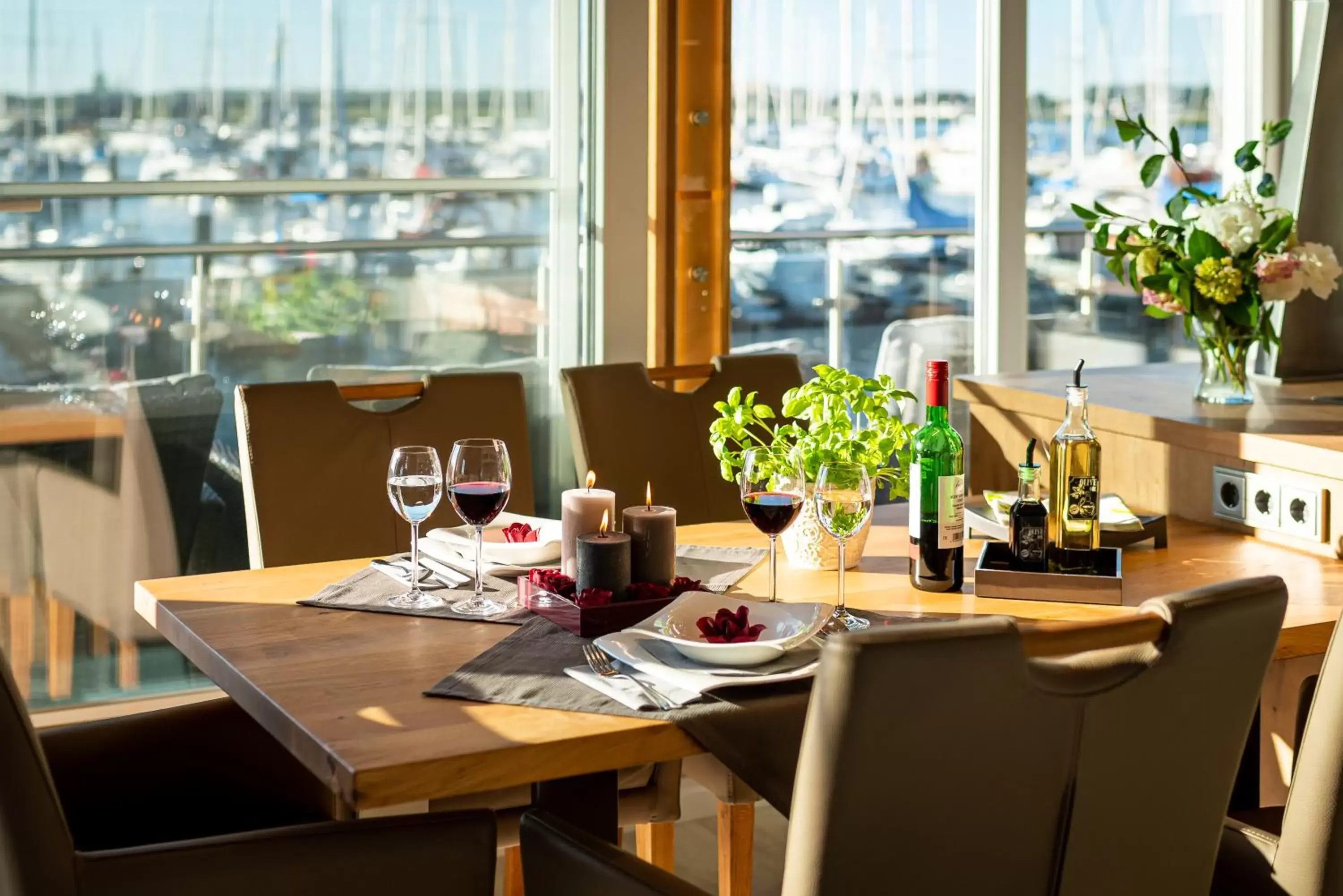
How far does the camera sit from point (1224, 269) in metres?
2.69

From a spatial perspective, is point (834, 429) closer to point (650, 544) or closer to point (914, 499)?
point (914, 499)

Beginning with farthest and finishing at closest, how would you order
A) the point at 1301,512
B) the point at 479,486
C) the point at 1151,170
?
A: the point at 1151,170 → the point at 1301,512 → the point at 479,486

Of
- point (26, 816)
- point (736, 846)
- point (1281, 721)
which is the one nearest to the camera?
point (26, 816)

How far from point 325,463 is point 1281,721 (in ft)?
5.08

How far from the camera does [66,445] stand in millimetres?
3289

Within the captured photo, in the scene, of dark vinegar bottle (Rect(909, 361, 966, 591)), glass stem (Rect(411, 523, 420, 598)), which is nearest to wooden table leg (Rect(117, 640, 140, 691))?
glass stem (Rect(411, 523, 420, 598))

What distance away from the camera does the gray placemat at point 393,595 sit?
195 centimetres

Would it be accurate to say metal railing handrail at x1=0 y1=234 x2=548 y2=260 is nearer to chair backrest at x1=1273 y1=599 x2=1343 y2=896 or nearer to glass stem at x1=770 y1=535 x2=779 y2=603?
glass stem at x1=770 y1=535 x2=779 y2=603

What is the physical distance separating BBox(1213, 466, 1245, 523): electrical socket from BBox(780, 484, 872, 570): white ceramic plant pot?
745 millimetres

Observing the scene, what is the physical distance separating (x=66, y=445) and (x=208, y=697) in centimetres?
66

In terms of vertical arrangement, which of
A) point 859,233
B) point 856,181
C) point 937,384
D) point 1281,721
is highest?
point 856,181

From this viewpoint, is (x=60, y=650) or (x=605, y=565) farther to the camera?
(x=60, y=650)

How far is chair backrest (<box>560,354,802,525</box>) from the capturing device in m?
2.86

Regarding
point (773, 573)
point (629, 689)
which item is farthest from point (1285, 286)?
point (629, 689)
